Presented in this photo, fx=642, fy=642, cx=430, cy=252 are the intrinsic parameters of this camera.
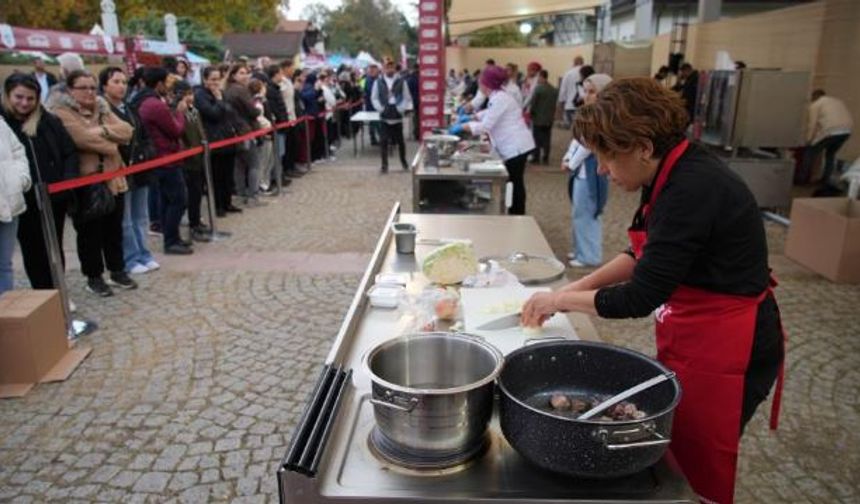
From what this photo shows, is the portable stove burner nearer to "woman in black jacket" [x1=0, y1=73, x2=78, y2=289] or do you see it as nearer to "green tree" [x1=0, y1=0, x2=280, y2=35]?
"woman in black jacket" [x1=0, y1=73, x2=78, y2=289]

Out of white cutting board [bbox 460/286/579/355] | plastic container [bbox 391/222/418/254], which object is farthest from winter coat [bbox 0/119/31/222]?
white cutting board [bbox 460/286/579/355]

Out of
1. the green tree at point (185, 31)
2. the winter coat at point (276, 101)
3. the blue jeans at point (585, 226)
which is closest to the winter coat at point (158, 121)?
the winter coat at point (276, 101)

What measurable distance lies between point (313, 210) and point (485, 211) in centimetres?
347

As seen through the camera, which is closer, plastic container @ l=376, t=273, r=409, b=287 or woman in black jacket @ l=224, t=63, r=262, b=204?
plastic container @ l=376, t=273, r=409, b=287

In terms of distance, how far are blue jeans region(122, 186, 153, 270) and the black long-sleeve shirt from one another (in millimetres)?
5054

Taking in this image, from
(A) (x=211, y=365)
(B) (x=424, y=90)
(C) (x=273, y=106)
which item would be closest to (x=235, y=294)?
(A) (x=211, y=365)

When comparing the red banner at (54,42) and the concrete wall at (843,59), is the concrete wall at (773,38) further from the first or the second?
the red banner at (54,42)

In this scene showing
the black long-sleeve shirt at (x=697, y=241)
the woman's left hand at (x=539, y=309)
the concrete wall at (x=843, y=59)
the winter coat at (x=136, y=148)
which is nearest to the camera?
the black long-sleeve shirt at (x=697, y=241)

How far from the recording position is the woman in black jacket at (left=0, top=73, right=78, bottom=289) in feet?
13.6

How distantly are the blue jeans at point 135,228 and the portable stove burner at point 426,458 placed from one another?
190 inches

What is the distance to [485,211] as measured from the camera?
5.65 metres

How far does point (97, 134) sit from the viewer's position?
4.77 metres

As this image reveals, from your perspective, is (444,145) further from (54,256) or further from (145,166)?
(54,256)

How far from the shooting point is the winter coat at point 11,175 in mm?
3902
